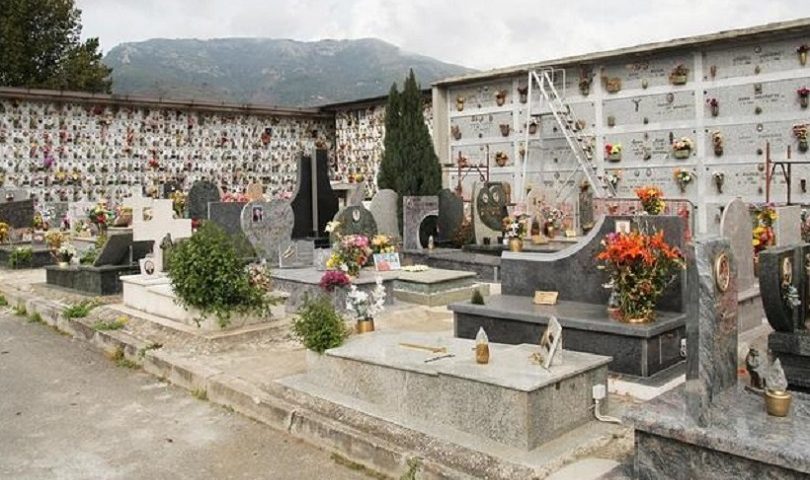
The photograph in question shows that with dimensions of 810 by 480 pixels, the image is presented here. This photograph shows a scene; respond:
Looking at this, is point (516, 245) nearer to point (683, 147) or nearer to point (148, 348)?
point (148, 348)

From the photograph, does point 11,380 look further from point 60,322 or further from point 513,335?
point 513,335

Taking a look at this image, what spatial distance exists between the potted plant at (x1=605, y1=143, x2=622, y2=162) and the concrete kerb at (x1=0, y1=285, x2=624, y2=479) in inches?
548

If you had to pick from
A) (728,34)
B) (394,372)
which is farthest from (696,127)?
(394,372)

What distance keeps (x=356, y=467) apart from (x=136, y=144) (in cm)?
2073

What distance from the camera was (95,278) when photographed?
1240cm

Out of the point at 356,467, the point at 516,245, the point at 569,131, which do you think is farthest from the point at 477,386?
A: the point at 569,131

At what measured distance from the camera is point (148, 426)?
602 centimetres

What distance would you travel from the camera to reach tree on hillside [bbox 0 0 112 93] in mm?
29984

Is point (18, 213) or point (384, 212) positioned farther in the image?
point (18, 213)

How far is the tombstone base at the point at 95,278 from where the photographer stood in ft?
40.5

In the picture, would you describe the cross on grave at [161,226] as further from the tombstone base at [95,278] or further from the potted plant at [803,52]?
the potted plant at [803,52]

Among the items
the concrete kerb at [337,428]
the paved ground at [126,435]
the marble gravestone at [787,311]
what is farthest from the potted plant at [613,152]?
the paved ground at [126,435]

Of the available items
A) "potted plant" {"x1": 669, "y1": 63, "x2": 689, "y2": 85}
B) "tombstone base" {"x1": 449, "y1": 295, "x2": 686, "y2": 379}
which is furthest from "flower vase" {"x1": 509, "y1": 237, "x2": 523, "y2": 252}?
"potted plant" {"x1": 669, "y1": 63, "x2": 689, "y2": 85}

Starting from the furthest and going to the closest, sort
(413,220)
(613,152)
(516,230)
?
(613,152)
(413,220)
(516,230)
